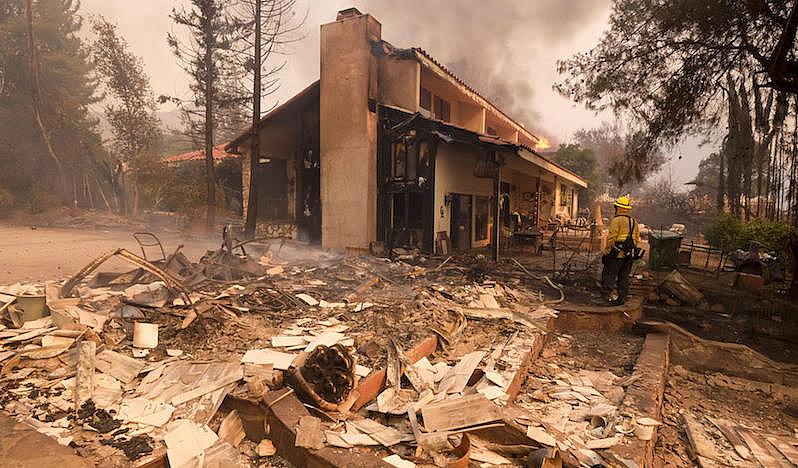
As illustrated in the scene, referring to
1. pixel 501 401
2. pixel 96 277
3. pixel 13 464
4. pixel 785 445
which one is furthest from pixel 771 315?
pixel 96 277

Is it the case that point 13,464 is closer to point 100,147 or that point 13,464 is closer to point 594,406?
point 594,406

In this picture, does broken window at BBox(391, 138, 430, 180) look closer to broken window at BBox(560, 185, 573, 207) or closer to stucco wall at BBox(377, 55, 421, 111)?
stucco wall at BBox(377, 55, 421, 111)

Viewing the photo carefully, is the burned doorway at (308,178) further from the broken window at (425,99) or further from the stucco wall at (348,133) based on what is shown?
the broken window at (425,99)

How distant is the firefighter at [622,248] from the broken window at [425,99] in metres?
9.18

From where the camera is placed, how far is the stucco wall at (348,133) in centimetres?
1218

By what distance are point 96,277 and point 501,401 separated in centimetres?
718

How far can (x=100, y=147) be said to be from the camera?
28062 mm

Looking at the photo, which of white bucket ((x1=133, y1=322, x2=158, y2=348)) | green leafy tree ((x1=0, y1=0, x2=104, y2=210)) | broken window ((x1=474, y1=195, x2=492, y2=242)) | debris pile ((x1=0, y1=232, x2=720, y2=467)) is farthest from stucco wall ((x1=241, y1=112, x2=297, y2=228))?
green leafy tree ((x1=0, y1=0, x2=104, y2=210))

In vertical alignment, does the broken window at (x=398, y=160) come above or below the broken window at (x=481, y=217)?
above

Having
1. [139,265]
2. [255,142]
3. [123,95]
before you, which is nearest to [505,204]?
[255,142]

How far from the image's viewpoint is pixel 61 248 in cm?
1211

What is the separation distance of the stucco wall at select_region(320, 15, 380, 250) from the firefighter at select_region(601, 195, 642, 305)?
6797 mm

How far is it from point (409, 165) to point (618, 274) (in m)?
6.58

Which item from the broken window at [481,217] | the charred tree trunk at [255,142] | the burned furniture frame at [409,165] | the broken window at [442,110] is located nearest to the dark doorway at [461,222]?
the broken window at [481,217]
